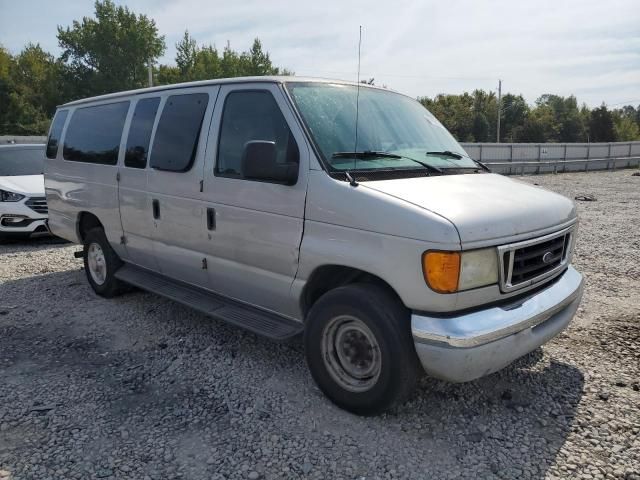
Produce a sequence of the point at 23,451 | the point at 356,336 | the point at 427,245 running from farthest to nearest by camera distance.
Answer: the point at 356,336 → the point at 23,451 → the point at 427,245

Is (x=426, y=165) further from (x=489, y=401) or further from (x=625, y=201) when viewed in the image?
(x=625, y=201)

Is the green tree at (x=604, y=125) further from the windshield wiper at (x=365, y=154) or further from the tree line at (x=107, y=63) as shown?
the windshield wiper at (x=365, y=154)

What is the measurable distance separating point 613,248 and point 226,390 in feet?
22.6

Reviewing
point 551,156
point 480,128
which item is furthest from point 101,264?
point 480,128

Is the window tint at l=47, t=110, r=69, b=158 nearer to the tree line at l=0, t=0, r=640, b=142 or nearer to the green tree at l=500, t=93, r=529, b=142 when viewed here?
the tree line at l=0, t=0, r=640, b=142

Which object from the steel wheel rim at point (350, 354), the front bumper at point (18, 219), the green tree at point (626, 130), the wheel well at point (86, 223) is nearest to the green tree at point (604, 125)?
the green tree at point (626, 130)

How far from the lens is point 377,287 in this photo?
3146 mm

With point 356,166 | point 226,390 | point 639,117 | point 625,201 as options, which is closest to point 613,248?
point 356,166

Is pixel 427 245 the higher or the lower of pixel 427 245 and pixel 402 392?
the higher

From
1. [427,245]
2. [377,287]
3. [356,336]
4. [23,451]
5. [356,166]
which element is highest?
[356,166]

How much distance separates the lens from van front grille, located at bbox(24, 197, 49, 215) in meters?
8.45

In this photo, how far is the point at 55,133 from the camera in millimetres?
6391

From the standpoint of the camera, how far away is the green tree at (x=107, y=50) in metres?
55.9

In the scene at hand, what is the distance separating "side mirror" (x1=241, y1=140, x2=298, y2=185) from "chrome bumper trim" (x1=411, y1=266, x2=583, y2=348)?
127 centimetres
